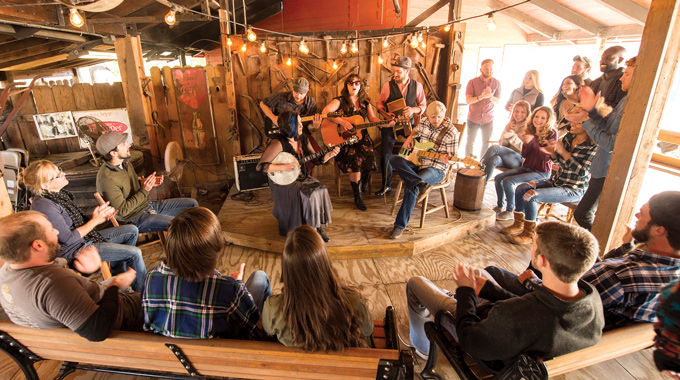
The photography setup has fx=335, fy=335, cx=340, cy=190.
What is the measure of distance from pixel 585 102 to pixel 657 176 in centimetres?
478

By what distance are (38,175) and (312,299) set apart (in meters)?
2.55

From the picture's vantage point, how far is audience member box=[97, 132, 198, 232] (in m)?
3.15

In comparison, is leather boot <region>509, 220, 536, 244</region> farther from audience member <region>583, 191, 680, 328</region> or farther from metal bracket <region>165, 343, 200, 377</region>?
metal bracket <region>165, 343, 200, 377</region>

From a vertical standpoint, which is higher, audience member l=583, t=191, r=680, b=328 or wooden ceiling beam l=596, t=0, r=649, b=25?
wooden ceiling beam l=596, t=0, r=649, b=25

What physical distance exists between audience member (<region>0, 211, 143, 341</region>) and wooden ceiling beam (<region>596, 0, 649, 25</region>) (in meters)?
8.91

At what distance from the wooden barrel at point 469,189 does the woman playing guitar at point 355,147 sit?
4.17 ft

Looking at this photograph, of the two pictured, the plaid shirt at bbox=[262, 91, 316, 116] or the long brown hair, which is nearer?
the long brown hair

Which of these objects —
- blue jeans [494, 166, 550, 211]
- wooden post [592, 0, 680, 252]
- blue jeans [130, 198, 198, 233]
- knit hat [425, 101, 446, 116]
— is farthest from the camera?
blue jeans [494, 166, 550, 211]

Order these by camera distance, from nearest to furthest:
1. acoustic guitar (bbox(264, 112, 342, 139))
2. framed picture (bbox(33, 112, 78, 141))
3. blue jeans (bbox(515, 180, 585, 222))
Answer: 1. blue jeans (bbox(515, 180, 585, 222))
2. acoustic guitar (bbox(264, 112, 342, 139))
3. framed picture (bbox(33, 112, 78, 141))

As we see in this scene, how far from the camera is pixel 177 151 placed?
5.03 meters

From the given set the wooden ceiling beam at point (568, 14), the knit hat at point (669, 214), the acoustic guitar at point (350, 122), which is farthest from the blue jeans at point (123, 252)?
the wooden ceiling beam at point (568, 14)

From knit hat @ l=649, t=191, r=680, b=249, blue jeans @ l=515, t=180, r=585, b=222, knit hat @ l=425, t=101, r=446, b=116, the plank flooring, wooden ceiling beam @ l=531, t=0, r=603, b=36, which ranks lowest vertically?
the plank flooring

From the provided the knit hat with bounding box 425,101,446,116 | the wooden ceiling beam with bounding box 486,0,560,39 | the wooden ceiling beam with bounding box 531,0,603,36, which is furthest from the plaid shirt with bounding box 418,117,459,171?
the wooden ceiling beam with bounding box 486,0,560,39

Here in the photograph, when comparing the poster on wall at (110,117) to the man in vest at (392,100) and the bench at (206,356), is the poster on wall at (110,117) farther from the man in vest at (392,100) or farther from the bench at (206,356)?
the bench at (206,356)
